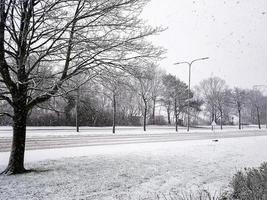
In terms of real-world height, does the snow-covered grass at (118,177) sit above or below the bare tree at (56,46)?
below

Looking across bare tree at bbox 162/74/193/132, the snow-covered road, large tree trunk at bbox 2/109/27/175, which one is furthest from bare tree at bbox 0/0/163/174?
bare tree at bbox 162/74/193/132

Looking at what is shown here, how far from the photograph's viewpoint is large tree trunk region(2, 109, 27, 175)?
1022 cm

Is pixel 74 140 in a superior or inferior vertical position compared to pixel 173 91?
inferior

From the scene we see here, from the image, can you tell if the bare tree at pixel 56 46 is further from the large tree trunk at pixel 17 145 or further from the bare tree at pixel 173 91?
the bare tree at pixel 173 91

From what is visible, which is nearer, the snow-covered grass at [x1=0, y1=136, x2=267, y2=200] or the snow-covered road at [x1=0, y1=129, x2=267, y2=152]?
the snow-covered grass at [x1=0, y1=136, x2=267, y2=200]

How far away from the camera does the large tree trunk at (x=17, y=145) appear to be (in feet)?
33.5

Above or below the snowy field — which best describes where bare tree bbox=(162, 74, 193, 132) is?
above

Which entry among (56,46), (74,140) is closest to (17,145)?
(56,46)

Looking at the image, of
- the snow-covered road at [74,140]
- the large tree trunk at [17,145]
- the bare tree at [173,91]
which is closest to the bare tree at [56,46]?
the large tree trunk at [17,145]

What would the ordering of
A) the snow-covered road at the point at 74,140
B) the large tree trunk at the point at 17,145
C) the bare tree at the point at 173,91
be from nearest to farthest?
the large tree trunk at the point at 17,145 → the snow-covered road at the point at 74,140 → the bare tree at the point at 173,91

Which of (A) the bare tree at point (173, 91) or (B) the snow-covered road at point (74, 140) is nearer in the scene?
(B) the snow-covered road at point (74, 140)

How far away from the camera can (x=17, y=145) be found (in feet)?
33.9

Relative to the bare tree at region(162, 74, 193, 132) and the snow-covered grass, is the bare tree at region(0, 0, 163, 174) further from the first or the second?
the bare tree at region(162, 74, 193, 132)

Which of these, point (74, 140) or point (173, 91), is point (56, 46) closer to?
point (74, 140)
